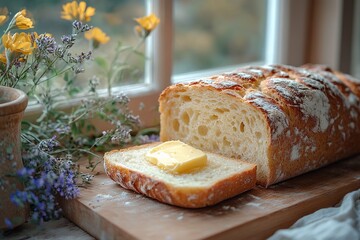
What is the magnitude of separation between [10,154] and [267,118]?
0.63 m

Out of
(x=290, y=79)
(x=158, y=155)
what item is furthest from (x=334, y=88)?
(x=158, y=155)

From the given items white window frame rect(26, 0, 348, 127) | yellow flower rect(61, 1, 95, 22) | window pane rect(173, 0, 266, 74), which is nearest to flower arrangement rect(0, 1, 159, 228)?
yellow flower rect(61, 1, 95, 22)

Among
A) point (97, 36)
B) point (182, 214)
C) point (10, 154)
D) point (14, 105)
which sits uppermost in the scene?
point (97, 36)

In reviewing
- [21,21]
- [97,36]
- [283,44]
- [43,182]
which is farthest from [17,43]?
[283,44]

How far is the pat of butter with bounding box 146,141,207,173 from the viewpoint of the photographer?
1453 mm

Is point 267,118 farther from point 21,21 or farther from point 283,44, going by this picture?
point 283,44

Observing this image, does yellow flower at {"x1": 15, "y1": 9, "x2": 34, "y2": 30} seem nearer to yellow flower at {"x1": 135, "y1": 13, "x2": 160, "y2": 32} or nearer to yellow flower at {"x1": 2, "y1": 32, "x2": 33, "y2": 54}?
yellow flower at {"x1": 2, "y1": 32, "x2": 33, "y2": 54}

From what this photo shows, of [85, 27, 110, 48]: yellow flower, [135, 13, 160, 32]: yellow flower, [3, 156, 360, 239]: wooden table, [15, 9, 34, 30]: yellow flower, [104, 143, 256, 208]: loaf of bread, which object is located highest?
[15, 9, 34, 30]: yellow flower

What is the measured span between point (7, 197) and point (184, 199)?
399 mm

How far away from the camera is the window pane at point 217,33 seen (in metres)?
2.21

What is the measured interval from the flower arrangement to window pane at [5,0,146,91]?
0.11 ft

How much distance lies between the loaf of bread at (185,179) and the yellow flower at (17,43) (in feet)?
1.20

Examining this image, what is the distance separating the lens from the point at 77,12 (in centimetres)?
170

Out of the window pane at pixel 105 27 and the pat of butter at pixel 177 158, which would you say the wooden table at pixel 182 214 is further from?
the window pane at pixel 105 27
